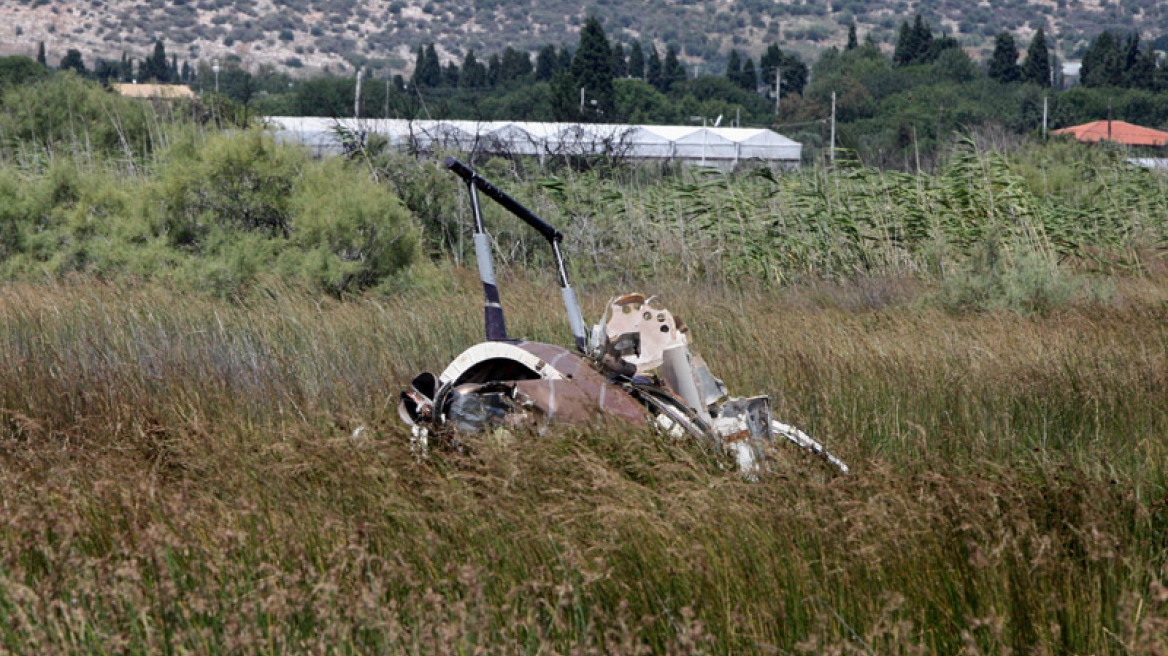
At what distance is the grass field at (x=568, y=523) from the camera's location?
292 cm

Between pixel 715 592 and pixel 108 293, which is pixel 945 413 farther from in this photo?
pixel 108 293

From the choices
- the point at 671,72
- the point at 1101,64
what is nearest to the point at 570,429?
the point at 1101,64

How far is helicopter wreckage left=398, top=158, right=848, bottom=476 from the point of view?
396cm

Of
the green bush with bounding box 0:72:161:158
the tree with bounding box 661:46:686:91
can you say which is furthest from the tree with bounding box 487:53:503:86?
the green bush with bounding box 0:72:161:158

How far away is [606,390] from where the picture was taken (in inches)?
161

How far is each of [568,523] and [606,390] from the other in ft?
2.00

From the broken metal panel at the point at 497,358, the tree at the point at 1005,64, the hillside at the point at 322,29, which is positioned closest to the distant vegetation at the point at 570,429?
the broken metal panel at the point at 497,358

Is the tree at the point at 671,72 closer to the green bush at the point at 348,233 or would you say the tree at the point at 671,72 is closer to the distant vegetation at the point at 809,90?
the distant vegetation at the point at 809,90

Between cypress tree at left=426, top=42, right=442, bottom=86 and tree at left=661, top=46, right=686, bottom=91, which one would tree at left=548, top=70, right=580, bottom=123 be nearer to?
tree at left=661, top=46, right=686, bottom=91

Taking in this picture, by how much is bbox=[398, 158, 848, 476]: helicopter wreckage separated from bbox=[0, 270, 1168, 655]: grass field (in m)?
0.10

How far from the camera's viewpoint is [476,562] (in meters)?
3.34

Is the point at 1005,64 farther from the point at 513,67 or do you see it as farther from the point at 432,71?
the point at 432,71

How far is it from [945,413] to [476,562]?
2.40m

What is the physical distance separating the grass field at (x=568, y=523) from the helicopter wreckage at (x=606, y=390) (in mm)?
95
